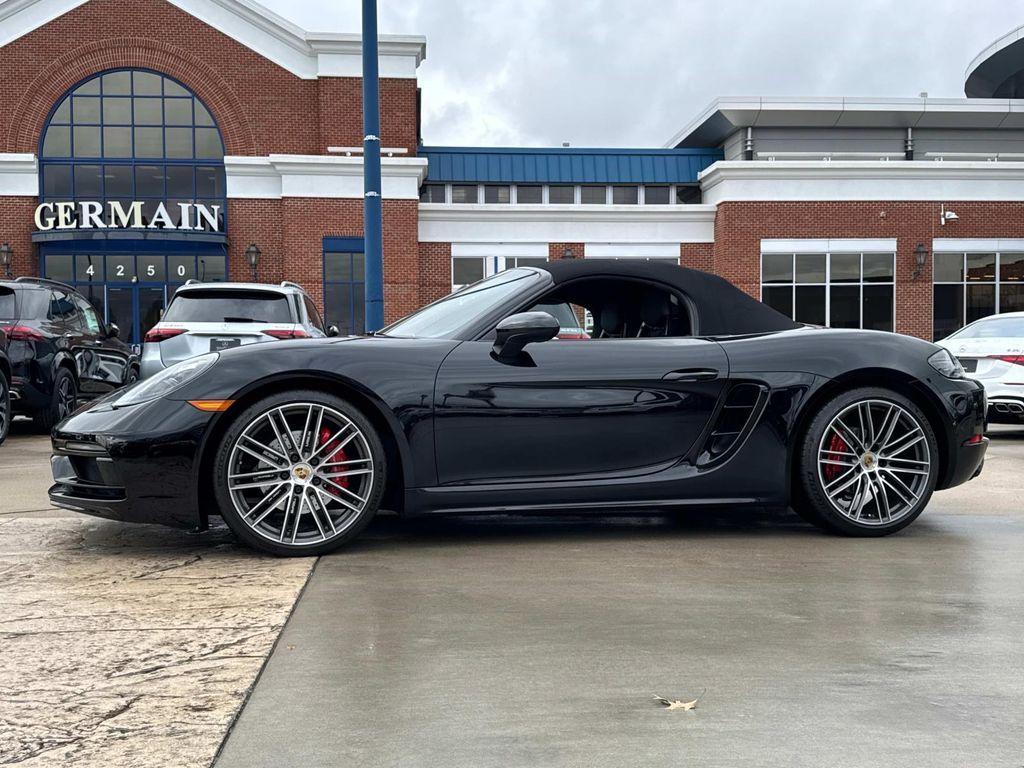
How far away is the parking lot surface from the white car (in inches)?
222

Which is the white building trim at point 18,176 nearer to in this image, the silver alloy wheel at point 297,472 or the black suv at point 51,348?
the black suv at point 51,348

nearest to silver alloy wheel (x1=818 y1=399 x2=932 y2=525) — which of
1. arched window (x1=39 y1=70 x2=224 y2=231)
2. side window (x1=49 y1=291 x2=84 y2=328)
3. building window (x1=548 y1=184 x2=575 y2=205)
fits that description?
side window (x1=49 y1=291 x2=84 y2=328)

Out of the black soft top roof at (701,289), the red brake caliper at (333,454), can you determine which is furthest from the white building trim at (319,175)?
the red brake caliper at (333,454)

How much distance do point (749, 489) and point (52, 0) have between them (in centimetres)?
3088

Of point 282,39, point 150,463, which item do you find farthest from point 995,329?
point 282,39

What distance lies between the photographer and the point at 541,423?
481 cm

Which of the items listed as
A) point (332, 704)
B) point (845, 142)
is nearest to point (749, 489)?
point (332, 704)

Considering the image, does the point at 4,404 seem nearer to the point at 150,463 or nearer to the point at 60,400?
the point at 60,400

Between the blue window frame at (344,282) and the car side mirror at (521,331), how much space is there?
2523 cm

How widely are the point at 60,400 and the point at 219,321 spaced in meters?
2.21

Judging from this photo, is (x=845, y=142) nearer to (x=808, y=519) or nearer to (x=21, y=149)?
(x=21, y=149)

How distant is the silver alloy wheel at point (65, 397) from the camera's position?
11.3 m

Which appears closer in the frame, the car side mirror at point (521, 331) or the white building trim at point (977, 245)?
the car side mirror at point (521, 331)

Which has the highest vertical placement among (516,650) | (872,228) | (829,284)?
(872,228)
